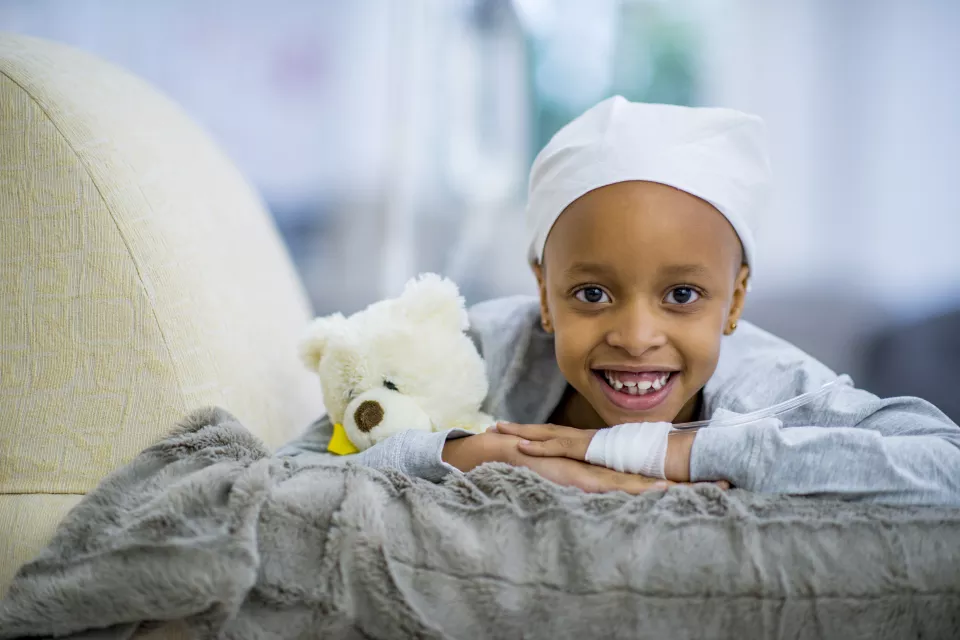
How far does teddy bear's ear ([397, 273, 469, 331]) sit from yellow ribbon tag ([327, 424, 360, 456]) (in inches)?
6.3

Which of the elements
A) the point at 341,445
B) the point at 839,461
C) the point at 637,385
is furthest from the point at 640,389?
the point at 341,445

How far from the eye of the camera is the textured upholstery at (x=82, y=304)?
81cm

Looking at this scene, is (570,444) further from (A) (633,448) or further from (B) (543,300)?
(B) (543,300)

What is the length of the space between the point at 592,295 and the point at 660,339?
0.09m

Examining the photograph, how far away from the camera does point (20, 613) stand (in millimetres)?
676

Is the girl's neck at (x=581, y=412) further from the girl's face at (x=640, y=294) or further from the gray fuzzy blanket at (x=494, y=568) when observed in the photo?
the gray fuzzy blanket at (x=494, y=568)

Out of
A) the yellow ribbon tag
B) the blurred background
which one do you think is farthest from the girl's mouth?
the blurred background

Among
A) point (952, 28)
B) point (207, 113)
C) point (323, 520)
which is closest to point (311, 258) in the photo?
point (207, 113)

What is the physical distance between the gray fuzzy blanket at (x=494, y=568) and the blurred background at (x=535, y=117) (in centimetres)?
120

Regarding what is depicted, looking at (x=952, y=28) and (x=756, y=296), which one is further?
(x=756, y=296)

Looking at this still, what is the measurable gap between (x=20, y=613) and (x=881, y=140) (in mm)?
1723

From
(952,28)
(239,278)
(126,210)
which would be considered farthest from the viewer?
(952,28)

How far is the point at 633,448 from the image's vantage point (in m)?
0.80

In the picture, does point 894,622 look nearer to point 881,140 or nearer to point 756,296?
point 756,296
